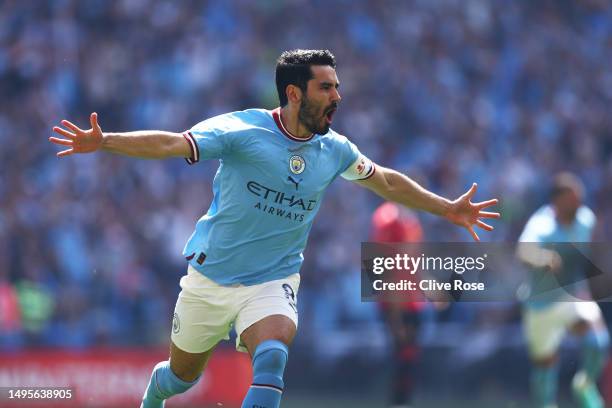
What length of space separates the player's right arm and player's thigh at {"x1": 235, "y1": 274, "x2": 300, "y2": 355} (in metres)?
1.00

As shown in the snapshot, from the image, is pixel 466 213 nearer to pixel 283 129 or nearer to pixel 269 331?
pixel 283 129

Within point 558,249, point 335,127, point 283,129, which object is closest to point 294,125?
point 283,129

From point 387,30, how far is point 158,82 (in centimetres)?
401

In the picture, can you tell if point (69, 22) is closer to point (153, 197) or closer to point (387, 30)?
point (153, 197)

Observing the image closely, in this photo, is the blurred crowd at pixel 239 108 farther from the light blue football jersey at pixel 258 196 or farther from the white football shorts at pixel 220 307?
the light blue football jersey at pixel 258 196

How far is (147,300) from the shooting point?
15.6 m

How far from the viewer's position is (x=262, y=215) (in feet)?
23.0

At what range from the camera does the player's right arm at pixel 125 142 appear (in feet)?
20.7

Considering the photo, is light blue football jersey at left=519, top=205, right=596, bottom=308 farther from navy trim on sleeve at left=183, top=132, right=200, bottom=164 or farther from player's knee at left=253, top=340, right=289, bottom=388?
navy trim on sleeve at left=183, top=132, right=200, bottom=164

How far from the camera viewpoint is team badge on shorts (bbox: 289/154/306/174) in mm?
7004

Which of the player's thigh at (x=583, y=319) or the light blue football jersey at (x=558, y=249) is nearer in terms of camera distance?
the player's thigh at (x=583, y=319)

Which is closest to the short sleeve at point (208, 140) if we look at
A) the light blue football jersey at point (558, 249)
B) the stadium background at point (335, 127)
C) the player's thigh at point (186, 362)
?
the player's thigh at point (186, 362)

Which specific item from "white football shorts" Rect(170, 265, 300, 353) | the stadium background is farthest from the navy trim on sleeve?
the stadium background

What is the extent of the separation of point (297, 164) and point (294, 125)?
0.26m
